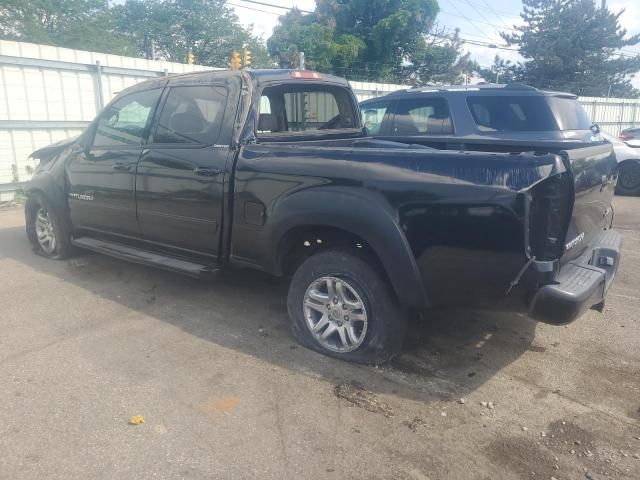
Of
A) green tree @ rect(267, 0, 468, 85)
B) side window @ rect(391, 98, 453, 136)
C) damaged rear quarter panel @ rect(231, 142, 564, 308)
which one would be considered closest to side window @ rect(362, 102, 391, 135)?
side window @ rect(391, 98, 453, 136)

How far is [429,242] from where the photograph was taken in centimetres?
309

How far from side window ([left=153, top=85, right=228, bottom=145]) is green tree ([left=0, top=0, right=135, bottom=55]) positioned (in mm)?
32774

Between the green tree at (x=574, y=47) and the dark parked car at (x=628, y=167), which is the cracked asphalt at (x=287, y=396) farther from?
the green tree at (x=574, y=47)

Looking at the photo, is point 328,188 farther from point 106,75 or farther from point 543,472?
point 106,75

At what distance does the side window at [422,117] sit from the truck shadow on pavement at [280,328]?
10.5 feet

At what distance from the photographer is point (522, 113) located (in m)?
6.81

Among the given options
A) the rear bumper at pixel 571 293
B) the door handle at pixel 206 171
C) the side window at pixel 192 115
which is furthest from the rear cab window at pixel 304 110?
the rear bumper at pixel 571 293

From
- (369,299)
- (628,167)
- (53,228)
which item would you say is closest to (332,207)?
(369,299)

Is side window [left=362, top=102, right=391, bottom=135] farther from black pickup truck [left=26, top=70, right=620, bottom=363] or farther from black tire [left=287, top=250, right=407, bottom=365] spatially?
black tire [left=287, top=250, right=407, bottom=365]

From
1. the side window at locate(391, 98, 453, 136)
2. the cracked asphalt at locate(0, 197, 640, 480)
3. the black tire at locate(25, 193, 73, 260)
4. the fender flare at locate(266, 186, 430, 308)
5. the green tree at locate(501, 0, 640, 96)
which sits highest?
the green tree at locate(501, 0, 640, 96)

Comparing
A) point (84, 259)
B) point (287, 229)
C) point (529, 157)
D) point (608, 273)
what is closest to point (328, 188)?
point (287, 229)

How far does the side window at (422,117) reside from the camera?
7.11 m

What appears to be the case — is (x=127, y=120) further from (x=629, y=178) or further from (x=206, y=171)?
(x=629, y=178)

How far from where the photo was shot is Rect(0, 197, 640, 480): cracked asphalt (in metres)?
2.65
